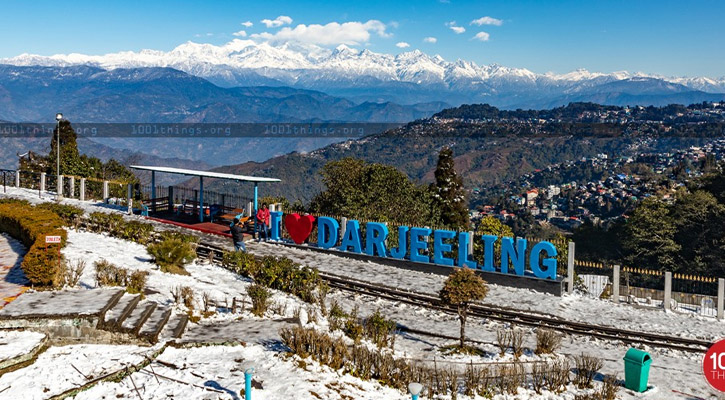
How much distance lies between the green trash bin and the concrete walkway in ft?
47.2

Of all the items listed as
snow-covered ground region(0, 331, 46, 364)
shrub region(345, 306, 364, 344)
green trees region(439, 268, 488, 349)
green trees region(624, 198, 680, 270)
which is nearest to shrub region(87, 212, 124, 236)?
snow-covered ground region(0, 331, 46, 364)

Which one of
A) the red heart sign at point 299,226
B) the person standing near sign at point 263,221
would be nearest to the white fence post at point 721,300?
the red heart sign at point 299,226

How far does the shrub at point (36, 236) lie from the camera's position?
49.5 ft

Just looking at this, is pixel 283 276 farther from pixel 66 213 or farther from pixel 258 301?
pixel 66 213

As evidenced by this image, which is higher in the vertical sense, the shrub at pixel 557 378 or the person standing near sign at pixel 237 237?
the person standing near sign at pixel 237 237

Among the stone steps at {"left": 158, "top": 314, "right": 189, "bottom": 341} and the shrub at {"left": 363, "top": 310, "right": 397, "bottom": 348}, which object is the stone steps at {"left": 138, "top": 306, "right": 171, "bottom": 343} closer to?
the stone steps at {"left": 158, "top": 314, "right": 189, "bottom": 341}

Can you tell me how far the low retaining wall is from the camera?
23.6 m

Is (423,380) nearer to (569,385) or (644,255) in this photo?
(569,385)

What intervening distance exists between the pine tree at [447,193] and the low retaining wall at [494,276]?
16.8m

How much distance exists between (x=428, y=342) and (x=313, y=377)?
603 centimetres

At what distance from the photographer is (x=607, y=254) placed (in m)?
55.2

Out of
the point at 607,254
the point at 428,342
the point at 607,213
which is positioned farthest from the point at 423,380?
the point at 607,213

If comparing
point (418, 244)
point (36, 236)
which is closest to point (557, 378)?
point (418, 244)

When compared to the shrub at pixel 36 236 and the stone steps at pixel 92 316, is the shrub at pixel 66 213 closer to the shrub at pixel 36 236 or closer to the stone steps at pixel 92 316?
the shrub at pixel 36 236
